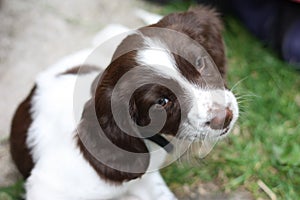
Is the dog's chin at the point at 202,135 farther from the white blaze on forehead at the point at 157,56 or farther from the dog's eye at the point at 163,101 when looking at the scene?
the white blaze on forehead at the point at 157,56

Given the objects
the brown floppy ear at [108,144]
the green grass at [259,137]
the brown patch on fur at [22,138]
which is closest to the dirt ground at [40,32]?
the brown patch on fur at [22,138]

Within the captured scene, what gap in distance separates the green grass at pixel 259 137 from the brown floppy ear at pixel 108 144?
27.9 inches

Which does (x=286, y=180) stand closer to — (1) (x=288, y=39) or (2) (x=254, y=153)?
(2) (x=254, y=153)

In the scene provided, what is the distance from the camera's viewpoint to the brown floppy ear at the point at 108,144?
2.62 m

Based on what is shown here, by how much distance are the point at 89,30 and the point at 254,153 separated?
1574 millimetres

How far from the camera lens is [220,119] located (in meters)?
2.53

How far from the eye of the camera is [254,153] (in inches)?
143

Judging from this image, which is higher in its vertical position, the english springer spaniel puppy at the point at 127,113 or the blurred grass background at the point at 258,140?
the english springer spaniel puppy at the point at 127,113

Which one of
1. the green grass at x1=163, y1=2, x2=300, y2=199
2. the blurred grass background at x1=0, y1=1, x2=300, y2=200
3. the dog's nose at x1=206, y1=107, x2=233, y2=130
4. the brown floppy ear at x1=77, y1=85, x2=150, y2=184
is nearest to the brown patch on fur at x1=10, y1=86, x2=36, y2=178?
Answer: the blurred grass background at x1=0, y1=1, x2=300, y2=200

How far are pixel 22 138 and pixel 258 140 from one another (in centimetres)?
141

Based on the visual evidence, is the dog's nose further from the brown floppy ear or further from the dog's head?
the brown floppy ear

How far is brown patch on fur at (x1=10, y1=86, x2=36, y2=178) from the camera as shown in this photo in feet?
10.4

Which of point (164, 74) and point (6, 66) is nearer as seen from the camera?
point (164, 74)

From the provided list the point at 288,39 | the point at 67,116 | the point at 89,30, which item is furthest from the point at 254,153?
the point at 89,30
